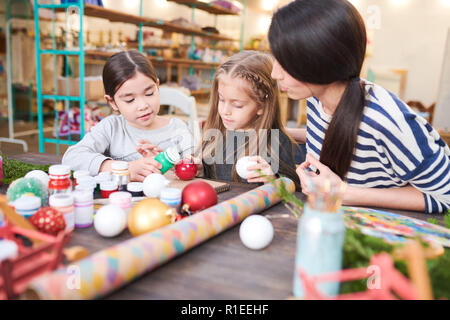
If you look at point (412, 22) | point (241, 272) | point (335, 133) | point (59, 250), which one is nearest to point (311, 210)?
point (241, 272)

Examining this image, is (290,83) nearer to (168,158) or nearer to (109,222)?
(168,158)

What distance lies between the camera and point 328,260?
1.68 ft

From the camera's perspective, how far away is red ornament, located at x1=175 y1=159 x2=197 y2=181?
46.8 inches

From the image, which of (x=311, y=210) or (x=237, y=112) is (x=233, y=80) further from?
(x=311, y=210)

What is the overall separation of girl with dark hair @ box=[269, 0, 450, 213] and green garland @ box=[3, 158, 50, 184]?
0.78 m

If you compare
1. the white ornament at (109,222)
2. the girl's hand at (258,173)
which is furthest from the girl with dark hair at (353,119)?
the white ornament at (109,222)

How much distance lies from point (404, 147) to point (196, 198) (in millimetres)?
560

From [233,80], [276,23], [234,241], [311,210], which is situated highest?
[276,23]

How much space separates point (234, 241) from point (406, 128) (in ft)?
1.86

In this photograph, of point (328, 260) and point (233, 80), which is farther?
point (233, 80)

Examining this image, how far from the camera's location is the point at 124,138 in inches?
61.4

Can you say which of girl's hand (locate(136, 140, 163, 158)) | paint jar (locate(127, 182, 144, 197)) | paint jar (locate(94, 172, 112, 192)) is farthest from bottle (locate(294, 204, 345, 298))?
girl's hand (locate(136, 140, 163, 158))

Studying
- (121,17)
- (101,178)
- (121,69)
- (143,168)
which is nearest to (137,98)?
(121,69)
